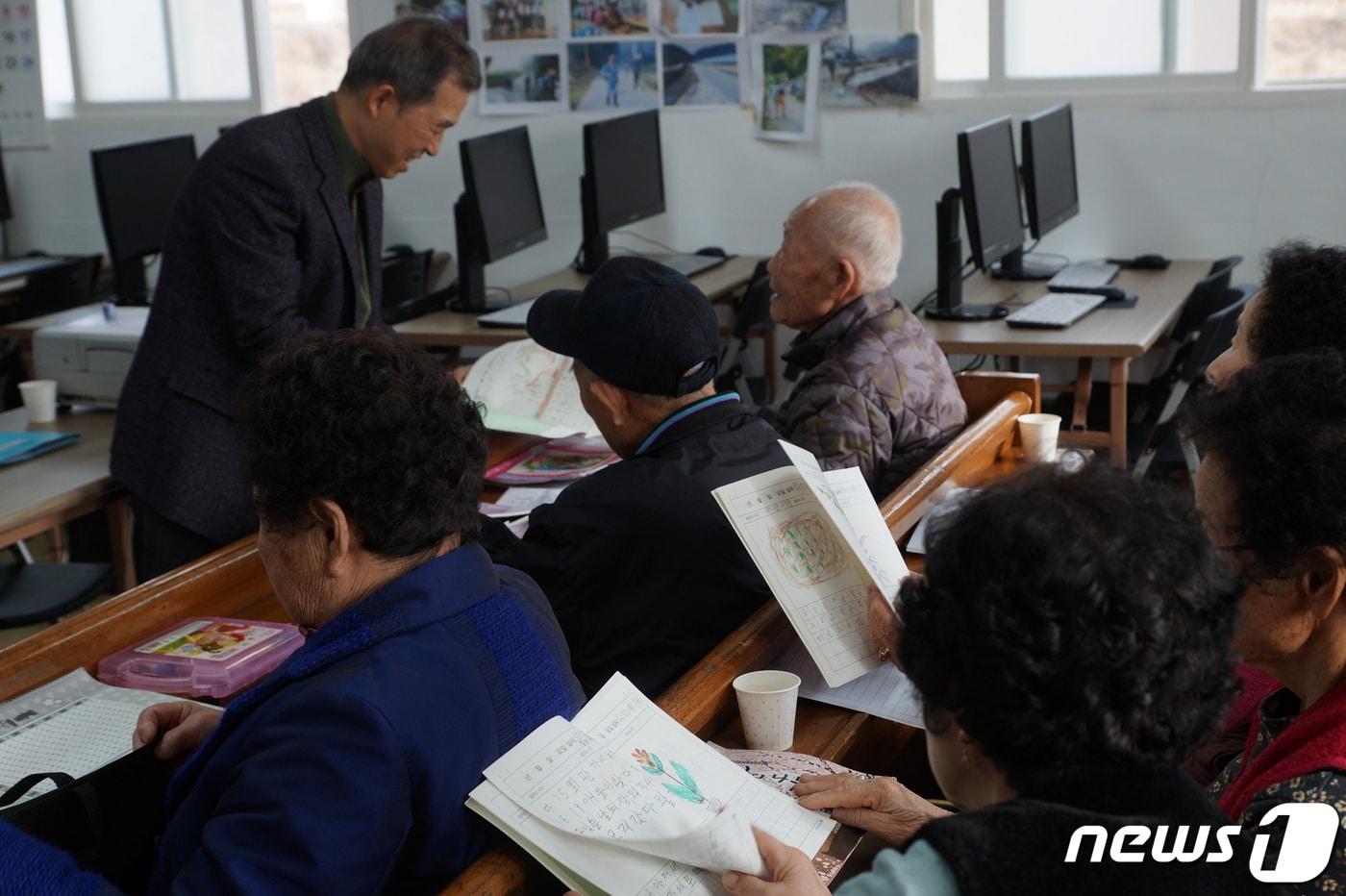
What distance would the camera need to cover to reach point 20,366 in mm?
5199

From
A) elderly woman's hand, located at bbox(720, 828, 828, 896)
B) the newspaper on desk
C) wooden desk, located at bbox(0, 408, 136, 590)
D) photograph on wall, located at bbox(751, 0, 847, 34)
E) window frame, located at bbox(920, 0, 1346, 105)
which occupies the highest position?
photograph on wall, located at bbox(751, 0, 847, 34)

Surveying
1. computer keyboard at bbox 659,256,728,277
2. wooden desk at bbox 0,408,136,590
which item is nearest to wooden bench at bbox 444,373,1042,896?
wooden desk at bbox 0,408,136,590

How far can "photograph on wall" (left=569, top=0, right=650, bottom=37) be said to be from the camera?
17.8ft

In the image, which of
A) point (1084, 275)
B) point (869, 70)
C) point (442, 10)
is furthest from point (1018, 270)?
point (442, 10)

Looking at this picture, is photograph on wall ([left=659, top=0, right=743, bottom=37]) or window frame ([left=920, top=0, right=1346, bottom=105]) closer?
window frame ([left=920, top=0, right=1346, bottom=105])

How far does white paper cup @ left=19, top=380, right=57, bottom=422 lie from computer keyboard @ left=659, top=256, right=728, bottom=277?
95.6 inches

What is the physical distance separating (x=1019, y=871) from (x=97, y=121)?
658 cm

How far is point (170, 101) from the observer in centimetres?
642

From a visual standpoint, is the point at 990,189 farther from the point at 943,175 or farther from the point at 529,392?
the point at 529,392

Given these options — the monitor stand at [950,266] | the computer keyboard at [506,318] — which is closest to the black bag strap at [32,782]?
the computer keyboard at [506,318]

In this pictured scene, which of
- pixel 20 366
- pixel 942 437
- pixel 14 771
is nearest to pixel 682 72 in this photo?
pixel 20 366

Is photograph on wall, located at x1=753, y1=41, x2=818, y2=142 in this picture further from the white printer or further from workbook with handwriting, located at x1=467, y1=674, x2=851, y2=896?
workbook with handwriting, located at x1=467, y1=674, x2=851, y2=896

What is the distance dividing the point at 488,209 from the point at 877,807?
3.76 meters

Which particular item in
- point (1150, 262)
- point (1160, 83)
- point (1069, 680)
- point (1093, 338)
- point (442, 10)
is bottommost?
point (1093, 338)
